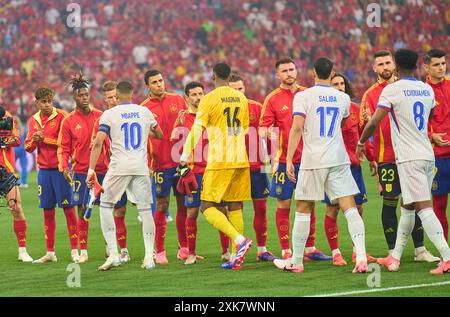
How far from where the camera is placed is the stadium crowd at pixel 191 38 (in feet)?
101

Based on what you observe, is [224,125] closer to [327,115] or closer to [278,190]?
[278,190]

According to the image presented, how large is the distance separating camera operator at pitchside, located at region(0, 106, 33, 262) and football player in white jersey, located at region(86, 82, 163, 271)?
1.46 metres

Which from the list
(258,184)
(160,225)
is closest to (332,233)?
(258,184)

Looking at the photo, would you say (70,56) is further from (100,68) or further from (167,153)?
(167,153)

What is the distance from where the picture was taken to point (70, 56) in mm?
32656

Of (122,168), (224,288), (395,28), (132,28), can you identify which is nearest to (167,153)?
(122,168)

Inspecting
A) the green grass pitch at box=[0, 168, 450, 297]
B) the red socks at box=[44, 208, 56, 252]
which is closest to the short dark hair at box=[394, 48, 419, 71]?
the green grass pitch at box=[0, 168, 450, 297]

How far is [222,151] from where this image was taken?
33.3 feet

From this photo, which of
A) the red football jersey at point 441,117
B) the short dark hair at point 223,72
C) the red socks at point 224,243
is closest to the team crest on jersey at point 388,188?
the red football jersey at point 441,117

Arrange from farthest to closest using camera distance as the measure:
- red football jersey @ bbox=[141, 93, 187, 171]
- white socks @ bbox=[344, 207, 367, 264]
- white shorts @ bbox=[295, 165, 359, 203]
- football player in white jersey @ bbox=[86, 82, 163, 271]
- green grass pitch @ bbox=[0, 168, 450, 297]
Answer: red football jersey @ bbox=[141, 93, 187, 171] → football player in white jersey @ bbox=[86, 82, 163, 271] → white shorts @ bbox=[295, 165, 359, 203] → white socks @ bbox=[344, 207, 367, 264] → green grass pitch @ bbox=[0, 168, 450, 297]

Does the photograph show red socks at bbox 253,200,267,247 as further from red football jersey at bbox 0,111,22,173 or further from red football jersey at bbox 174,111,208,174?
red football jersey at bbox 0,111,22,173

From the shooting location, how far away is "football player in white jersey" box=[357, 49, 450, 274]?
909cm

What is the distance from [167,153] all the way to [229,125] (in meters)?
1.57

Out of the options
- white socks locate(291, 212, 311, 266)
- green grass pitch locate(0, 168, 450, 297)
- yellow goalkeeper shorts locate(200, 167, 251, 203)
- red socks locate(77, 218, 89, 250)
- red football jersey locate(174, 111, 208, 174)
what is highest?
red football jersey locate(174, 111, 208, 174)
